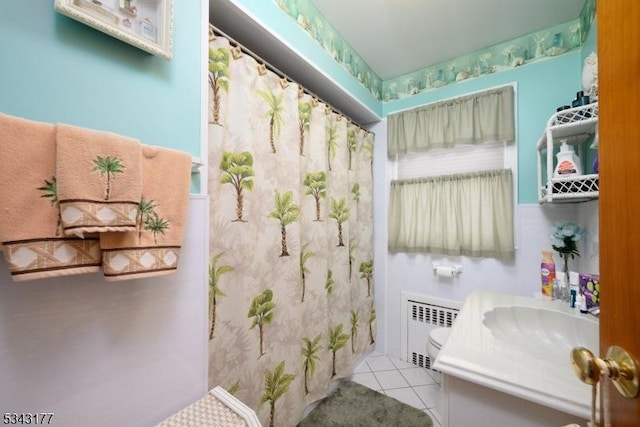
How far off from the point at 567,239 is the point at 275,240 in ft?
5.55

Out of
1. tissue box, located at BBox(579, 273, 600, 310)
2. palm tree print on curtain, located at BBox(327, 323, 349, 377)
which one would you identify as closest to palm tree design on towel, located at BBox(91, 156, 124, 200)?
palm tree print on curtain, located at BBox(327, 323, 349, 377)

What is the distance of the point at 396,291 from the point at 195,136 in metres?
2.00

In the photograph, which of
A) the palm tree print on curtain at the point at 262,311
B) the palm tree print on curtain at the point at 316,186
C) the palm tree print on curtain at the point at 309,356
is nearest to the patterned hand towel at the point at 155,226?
the palm tree print on curtain at the point at 262,311

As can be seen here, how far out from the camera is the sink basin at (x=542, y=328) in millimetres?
1040

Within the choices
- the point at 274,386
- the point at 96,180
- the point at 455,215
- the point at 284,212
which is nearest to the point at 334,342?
the point at 274,386

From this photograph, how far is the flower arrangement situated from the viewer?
138cm

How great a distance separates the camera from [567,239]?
Answer: 139 centimetres

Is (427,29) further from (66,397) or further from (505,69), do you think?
(66,397)

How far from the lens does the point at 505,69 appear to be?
1.74 meters

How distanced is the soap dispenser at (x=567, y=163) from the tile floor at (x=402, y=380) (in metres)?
1.58

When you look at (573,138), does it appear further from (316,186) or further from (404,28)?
(316,186)

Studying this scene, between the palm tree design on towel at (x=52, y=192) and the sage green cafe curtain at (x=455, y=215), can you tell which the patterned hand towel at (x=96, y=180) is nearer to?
the palm tree design on towel at (x=52, y=192)

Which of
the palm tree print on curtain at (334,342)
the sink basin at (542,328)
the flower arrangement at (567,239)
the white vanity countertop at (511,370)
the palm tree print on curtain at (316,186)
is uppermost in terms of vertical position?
the palm tree print on curtain at (316,186)

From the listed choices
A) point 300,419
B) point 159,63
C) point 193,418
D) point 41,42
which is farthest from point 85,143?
point 300,419
